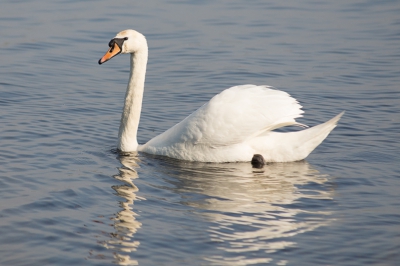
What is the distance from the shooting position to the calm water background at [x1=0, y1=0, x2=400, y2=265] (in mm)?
6711

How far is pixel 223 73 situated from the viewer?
540 inches

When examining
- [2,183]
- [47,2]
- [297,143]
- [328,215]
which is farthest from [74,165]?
[47,2]

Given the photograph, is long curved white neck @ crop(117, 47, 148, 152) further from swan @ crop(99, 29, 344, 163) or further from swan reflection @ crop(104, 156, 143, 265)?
swan reflection @ crop(104, 156, 143, 265)

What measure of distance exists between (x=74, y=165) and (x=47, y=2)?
1088 centimetres

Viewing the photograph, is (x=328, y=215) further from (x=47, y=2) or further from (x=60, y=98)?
(x=47, y=2)

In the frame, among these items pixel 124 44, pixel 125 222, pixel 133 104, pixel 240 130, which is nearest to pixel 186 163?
pixel 240 130

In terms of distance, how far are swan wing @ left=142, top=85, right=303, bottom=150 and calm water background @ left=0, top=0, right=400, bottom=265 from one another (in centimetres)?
38

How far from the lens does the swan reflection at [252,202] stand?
6633 millimetres

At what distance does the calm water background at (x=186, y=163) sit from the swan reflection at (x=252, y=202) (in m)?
0.02

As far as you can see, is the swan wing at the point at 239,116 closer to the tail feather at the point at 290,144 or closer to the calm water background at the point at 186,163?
the tail feather at the point at 290,144

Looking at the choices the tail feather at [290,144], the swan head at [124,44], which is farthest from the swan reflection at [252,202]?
the swan head at [124,44]

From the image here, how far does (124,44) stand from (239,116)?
1.81 meters

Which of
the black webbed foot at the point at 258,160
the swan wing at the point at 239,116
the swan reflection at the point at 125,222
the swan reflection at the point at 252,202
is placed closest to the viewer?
the swan reflection at the point at 125,222

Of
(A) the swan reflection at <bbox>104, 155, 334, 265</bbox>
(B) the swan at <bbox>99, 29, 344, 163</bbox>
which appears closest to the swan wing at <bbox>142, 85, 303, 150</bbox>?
(B) the swan at <bbox>99, 29, 344, 163</bbox>
